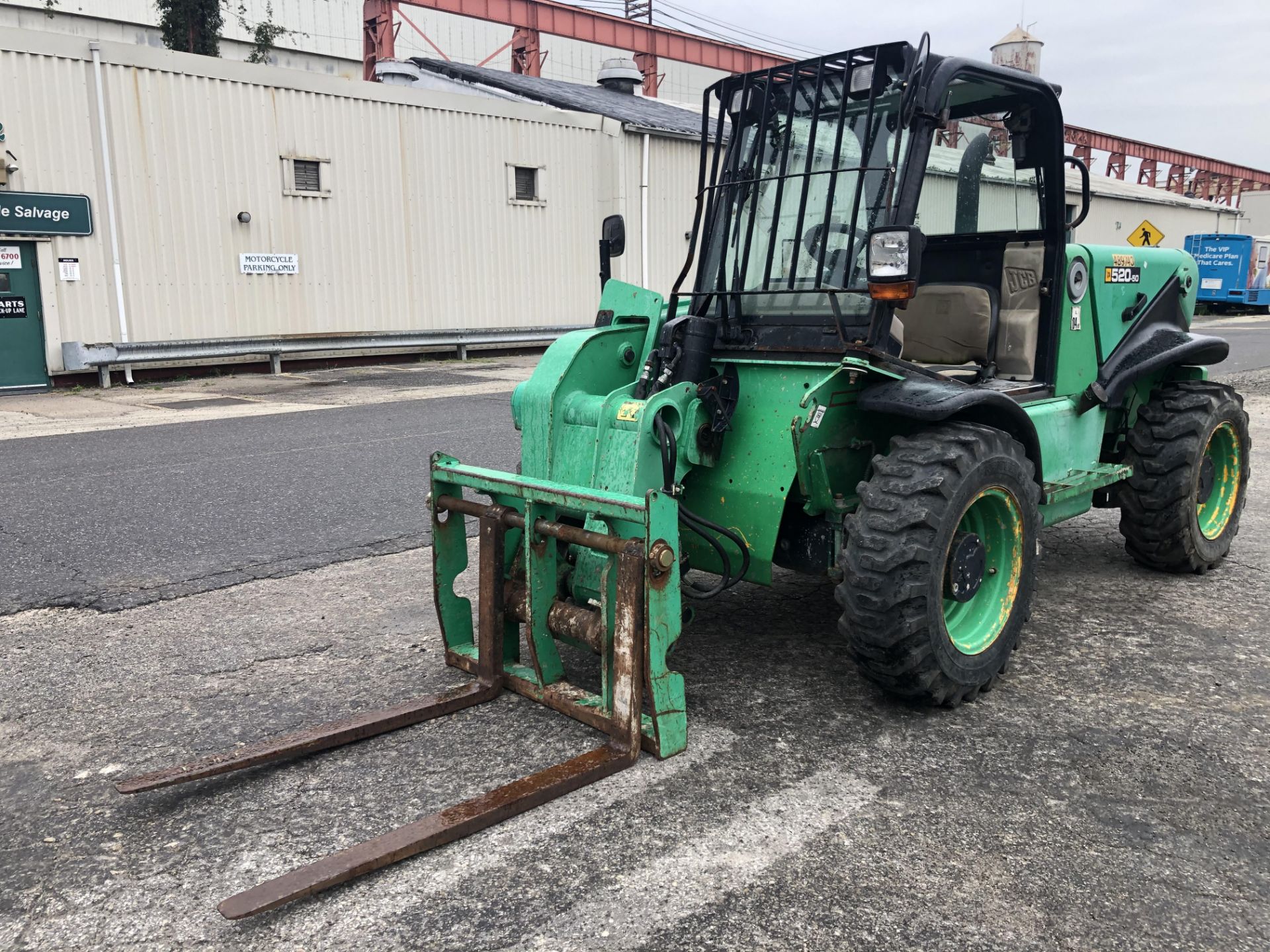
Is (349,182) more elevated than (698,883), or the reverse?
(349,182)

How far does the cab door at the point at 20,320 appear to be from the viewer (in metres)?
14.2

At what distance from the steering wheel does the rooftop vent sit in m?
26.4

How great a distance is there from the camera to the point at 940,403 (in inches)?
150

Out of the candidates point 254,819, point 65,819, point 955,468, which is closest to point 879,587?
point 955,468

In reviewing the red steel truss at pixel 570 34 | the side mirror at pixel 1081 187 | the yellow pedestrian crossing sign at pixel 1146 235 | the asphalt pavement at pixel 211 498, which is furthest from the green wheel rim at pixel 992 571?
the red steel truss at pixel 570 34

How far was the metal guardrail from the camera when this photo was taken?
14984 millimetres

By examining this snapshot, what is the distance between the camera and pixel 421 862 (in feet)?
9.65

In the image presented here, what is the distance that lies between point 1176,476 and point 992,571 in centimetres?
188

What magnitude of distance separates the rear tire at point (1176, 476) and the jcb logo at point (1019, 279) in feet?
3.86

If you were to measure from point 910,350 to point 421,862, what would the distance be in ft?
11.4

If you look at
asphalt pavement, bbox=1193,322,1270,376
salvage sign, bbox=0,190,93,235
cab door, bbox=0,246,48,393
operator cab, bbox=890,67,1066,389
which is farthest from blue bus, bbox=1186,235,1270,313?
operator cab, bbox=890,67,1066,389

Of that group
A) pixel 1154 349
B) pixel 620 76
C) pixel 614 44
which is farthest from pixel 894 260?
pixel 614 44

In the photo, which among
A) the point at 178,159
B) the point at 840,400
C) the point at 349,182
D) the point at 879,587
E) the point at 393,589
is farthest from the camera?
the point at 349,182

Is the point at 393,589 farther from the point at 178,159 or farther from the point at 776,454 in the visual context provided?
the point at 178,159
